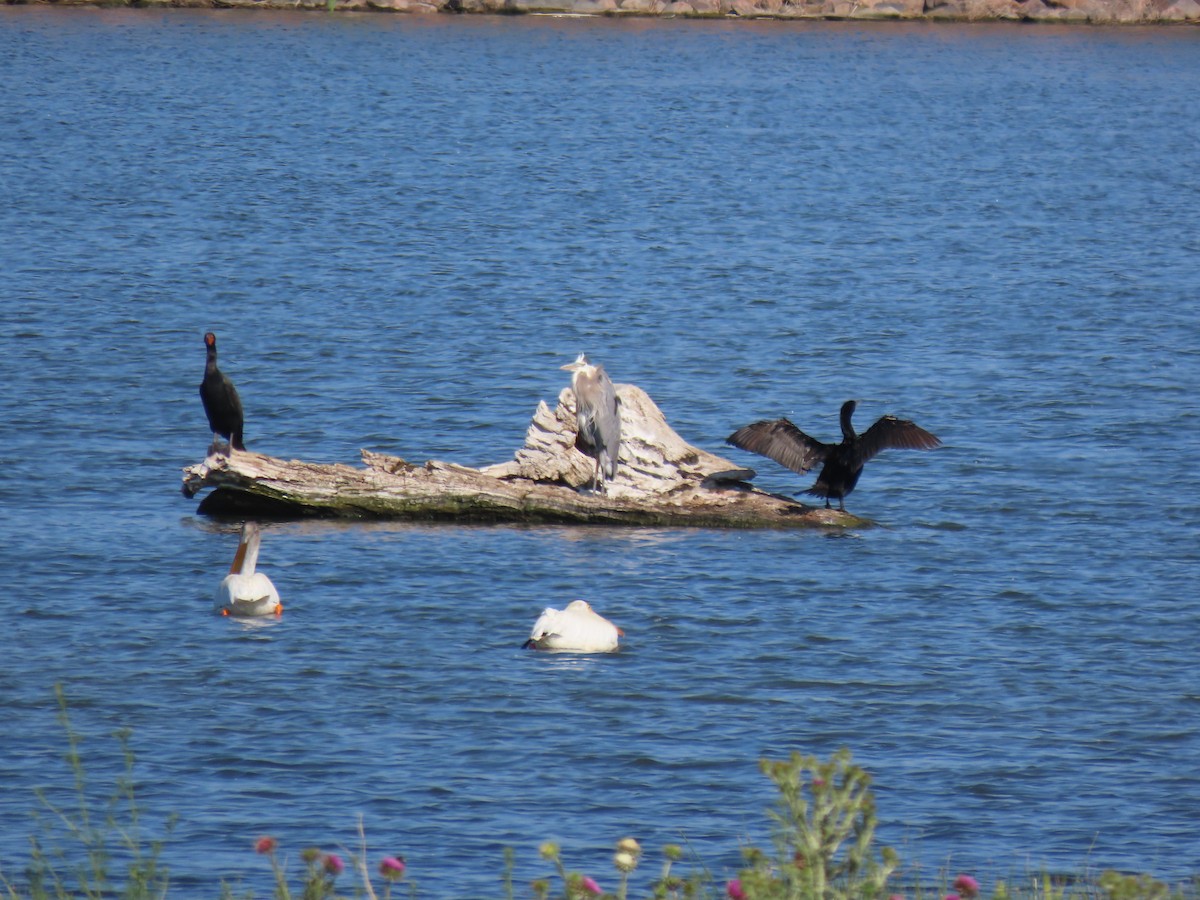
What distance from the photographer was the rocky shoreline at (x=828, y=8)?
7350 cm

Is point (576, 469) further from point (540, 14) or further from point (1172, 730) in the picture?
point (540, 14)

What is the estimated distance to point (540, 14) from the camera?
248 ft

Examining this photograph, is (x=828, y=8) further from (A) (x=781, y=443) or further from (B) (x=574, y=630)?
(B) (x=574, y=630)

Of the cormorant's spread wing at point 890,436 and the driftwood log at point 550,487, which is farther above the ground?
the cormorant's spread wing at point 890,436

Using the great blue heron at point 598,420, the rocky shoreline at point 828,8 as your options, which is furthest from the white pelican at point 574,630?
the rocky shoreline at point 828,8

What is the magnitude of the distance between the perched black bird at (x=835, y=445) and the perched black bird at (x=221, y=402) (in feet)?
12.8

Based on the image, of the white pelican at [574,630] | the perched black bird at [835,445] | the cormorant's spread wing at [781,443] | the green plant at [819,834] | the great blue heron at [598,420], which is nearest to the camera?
the green plant at [819,834]

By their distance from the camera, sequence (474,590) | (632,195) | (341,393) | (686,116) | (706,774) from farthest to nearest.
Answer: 1. (686,116)
2. (632,195)
3. (341,393)
4. (474,590)
5. (706,774)

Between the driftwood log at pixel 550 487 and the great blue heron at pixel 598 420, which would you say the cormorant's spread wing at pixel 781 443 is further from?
the great blue heron at pixel 598 420

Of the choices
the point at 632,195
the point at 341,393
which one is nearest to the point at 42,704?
the point at 341,393

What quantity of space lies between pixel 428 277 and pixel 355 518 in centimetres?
1342

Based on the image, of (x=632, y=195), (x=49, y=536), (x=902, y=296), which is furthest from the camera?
(x=632, y=195)

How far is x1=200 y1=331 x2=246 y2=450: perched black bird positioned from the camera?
48.8 feet

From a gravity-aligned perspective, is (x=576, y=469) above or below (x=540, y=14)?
below
